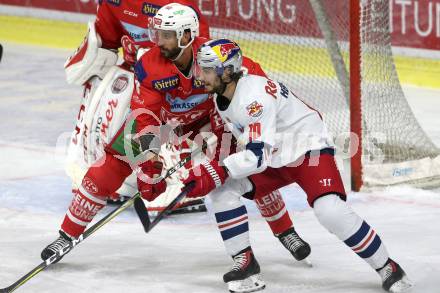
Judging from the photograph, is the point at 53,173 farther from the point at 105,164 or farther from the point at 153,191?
the point at 153,191

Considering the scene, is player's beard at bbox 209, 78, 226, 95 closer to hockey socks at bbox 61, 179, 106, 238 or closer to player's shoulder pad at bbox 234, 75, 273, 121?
player's shoulder pad at bbox 234, 75, 273, 121

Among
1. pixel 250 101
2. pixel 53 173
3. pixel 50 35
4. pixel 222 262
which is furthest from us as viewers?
pixel 50 35

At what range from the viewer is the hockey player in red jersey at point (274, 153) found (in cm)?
482

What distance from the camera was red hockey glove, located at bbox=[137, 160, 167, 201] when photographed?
5.14 meters

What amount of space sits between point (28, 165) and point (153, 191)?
2.52m

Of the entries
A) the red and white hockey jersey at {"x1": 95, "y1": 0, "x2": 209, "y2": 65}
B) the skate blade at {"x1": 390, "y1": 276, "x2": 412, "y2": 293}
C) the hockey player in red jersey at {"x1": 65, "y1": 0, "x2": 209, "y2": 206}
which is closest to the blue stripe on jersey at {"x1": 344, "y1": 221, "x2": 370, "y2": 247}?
the skate blade at {"x1": 390, "y1": 276, "x2": 412, "y2": 293}

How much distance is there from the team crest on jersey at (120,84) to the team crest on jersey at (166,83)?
2.89ft

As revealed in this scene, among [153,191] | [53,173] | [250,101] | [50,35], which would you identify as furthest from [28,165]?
[50,35]

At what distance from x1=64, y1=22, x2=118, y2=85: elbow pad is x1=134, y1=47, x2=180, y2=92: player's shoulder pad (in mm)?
993

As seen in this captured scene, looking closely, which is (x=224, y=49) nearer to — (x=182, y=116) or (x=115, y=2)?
(x=182, y=116)

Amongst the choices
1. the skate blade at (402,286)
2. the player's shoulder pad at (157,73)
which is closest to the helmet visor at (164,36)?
the player's shoulder pad at (157,73)

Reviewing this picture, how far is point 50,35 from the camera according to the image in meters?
11.3

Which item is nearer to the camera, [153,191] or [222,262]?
[153,191]

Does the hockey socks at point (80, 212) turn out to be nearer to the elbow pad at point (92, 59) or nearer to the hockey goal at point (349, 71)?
the elbow pad at point (92, 59)
